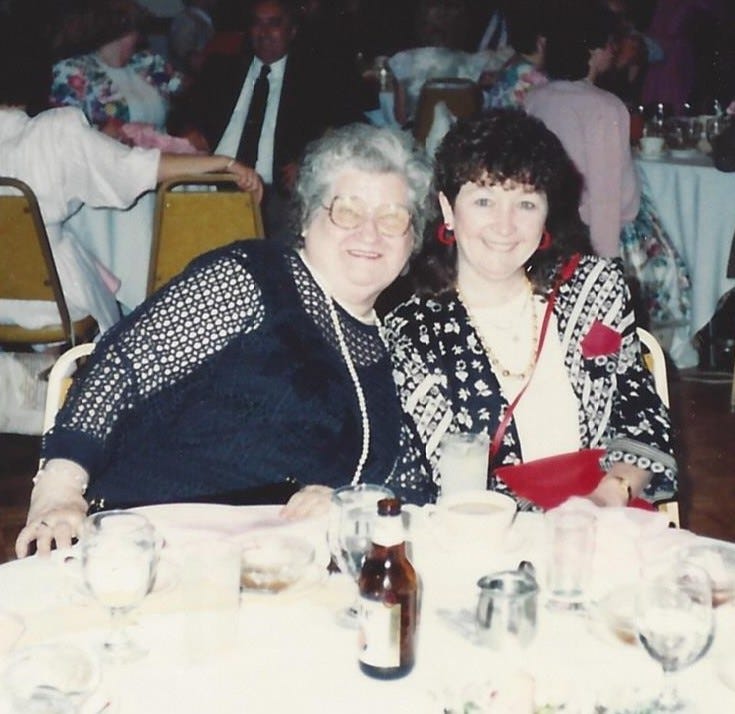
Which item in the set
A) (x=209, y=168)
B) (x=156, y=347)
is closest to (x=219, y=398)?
(x=156, y=347)

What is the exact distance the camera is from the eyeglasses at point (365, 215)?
2.12 metres

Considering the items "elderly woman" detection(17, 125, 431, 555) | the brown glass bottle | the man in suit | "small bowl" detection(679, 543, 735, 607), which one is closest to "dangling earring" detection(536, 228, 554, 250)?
"elderly woman" detection(17, 125, 431, 555)

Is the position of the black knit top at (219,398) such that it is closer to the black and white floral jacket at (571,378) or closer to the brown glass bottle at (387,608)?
the black and white floral jacket at (571,378)

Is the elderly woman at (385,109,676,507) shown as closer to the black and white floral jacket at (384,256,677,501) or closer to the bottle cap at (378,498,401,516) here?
the black and white floral jacket at (384,256,677,501)

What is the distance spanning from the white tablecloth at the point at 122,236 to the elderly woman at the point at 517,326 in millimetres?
2343

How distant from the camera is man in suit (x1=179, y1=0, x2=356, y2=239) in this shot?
5109 mm

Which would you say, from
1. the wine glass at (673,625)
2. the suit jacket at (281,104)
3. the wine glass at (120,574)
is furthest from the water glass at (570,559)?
the suit jacket at (281,104)

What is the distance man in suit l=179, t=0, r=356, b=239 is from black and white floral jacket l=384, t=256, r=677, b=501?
2866 millimetres

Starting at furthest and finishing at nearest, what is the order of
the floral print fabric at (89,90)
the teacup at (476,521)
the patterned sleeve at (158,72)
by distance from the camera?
the patterned sleeve at (158,72) → the floral print fabric at (89,90) → the teacup at (476,521)

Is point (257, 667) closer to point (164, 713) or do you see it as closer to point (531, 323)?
point (164, 713)

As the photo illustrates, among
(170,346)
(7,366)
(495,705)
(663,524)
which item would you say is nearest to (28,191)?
(7,366)

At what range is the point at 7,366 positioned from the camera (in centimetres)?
412

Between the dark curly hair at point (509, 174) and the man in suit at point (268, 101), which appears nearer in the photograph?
the dark curly hair at point (509, 174)

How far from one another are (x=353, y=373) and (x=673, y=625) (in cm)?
91
